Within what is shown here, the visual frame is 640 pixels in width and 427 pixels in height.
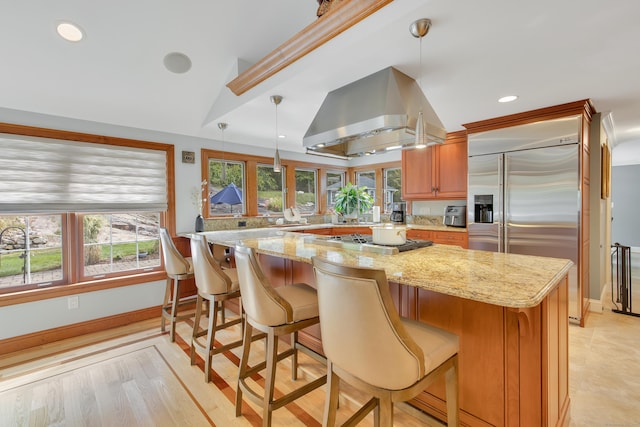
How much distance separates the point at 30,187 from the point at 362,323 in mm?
3348

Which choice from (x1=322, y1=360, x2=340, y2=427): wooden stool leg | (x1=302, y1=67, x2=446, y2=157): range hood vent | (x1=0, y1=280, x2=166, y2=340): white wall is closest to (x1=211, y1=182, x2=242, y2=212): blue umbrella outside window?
(x1=0, y1=280, x2=166, y2=340): white wall

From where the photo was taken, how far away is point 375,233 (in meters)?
2.04

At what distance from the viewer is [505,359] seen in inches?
53.2

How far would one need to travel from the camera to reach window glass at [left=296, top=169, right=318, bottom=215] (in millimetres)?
5223

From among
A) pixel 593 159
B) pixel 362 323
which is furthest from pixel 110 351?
pixel 593 159

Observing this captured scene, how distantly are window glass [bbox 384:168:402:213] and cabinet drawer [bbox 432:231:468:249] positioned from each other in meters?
1.53

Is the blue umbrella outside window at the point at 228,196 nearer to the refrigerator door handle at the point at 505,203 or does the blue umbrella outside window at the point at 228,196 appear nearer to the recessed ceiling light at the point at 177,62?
the recessed ceiling light at the point at 177,62

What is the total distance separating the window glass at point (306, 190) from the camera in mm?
5223

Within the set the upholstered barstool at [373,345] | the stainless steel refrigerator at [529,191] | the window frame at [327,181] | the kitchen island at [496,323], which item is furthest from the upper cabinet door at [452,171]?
the upholstered barstool at [373,345]

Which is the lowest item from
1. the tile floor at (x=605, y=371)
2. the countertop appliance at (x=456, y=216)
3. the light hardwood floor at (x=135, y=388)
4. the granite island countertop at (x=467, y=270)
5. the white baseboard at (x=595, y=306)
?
the light hardwood floor at (x=135, y=388)

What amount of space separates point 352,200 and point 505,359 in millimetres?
4028

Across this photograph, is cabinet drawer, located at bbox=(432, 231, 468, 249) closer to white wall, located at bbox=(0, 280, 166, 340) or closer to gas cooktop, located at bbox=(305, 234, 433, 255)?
gas cooktop, located at bbox=(305, 234, 433, 255)

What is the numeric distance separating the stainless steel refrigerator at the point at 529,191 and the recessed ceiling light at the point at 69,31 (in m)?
3.93

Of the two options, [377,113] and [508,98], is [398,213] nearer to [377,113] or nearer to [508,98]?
[508,98]
